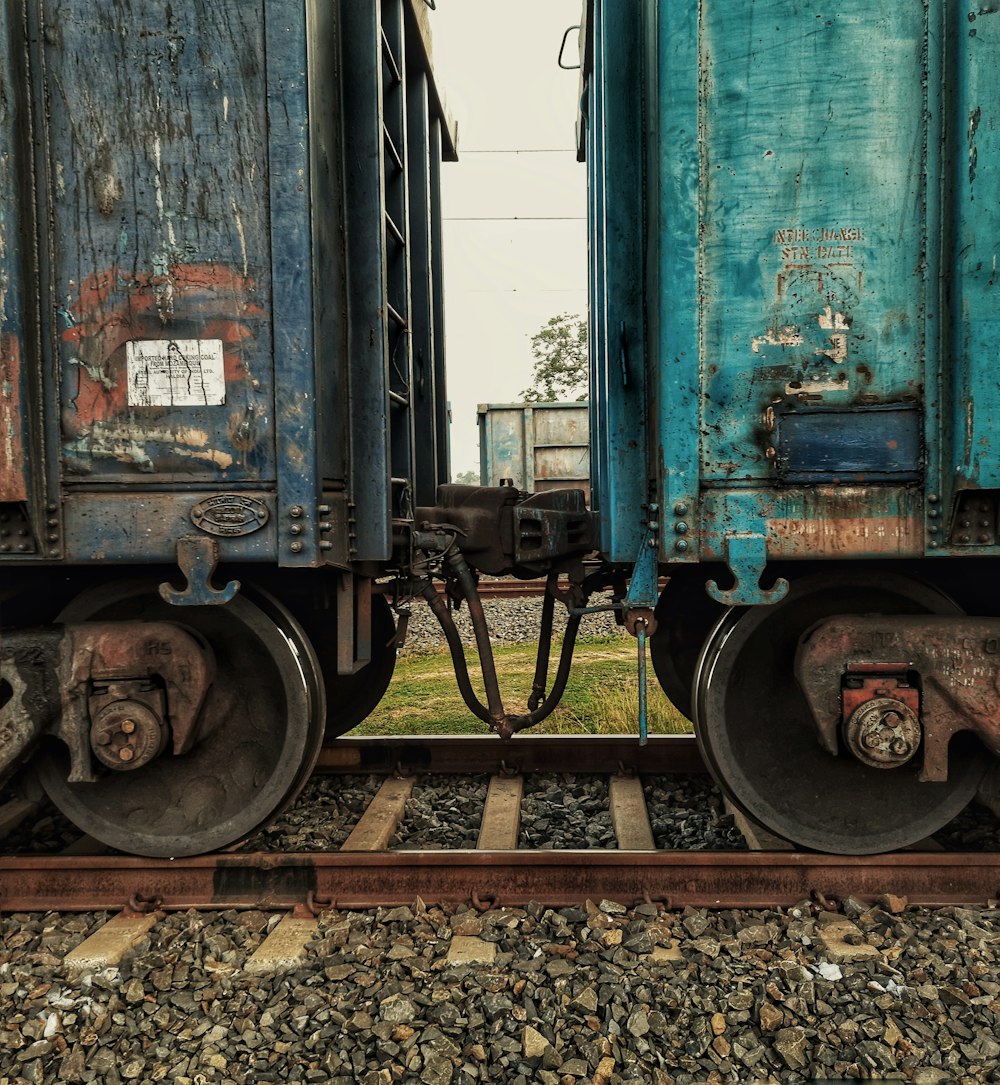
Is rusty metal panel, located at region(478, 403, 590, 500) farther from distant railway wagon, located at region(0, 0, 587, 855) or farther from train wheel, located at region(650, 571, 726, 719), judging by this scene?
distant railway wagon, located at region(0, 0, 587, 855)

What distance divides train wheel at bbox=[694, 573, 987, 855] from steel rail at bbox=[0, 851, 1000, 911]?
151mm

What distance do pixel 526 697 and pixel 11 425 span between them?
14.1 feet

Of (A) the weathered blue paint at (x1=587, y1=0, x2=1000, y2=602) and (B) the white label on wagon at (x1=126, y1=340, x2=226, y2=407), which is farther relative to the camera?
(B) the white label on wagon at (x1=126, y1=340, x2=226, y2=407)

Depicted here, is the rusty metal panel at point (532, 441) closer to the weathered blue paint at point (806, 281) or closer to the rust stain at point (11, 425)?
the weathered blue paint at point (806, 281)

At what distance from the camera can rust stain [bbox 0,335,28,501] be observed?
9.24 ft

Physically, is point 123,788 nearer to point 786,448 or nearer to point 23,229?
point 23,229

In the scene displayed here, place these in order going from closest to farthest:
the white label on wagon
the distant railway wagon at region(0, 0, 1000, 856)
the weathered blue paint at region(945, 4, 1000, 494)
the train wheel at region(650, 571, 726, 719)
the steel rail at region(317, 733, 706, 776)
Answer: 1. the weathered blue paint at region(945, 4, 1000, 494)
2. the distant railway wagon at region(0, 0, 1000, 856)
3. the white label on wagon
4. the train wheel at region(650, 571, 726, 719)
5. the steel rail at region(317, 733, 706, 776)

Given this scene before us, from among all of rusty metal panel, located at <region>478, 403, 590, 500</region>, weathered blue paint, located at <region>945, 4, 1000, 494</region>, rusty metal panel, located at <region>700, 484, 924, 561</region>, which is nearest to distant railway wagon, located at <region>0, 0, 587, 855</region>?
rusty metal panel, located at <region>700, 484, 924, 561</region>

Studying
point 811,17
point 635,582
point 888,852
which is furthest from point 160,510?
point 888,852

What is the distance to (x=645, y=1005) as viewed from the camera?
2449 millimetres

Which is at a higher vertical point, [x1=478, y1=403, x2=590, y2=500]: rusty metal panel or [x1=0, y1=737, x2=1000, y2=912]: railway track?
[x1=478, y1=403, x2=590, y2=500]: rusty metal panel

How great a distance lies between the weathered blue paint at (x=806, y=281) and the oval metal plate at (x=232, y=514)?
151cm

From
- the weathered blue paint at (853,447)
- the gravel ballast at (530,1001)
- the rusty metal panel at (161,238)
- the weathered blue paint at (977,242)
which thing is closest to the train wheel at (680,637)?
the weathered blue paint at (853,447)

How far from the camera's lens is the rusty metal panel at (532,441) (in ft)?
47.8
